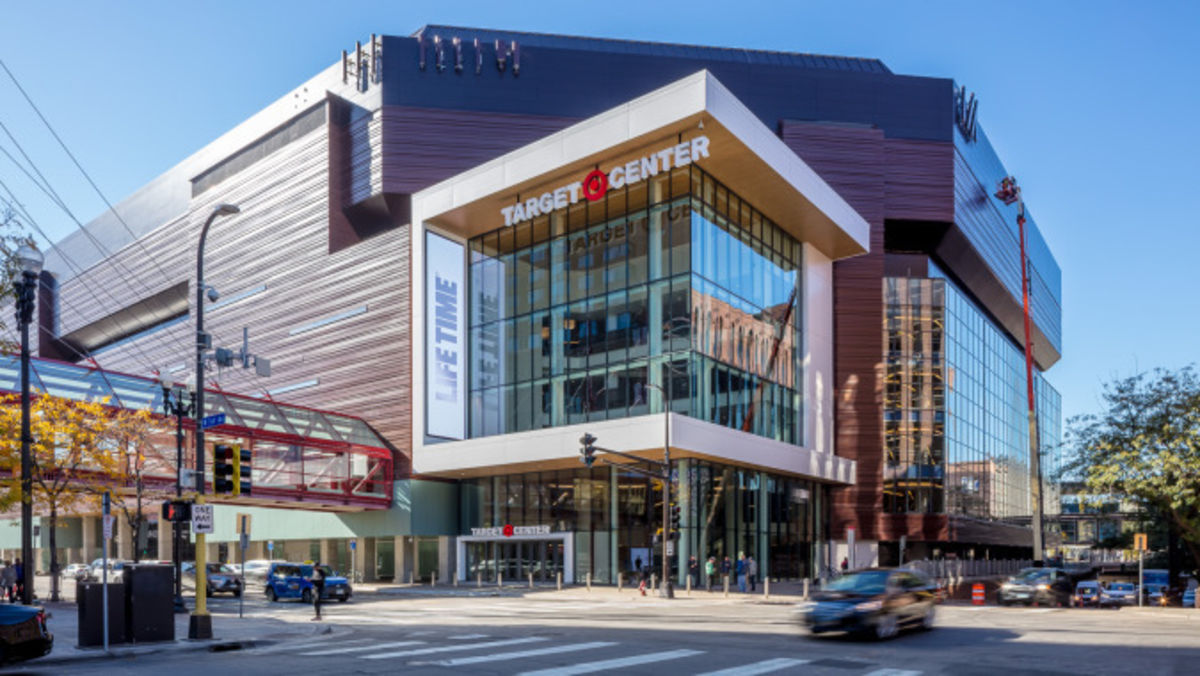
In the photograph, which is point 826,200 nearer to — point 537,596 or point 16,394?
point 537,596

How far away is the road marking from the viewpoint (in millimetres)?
16141

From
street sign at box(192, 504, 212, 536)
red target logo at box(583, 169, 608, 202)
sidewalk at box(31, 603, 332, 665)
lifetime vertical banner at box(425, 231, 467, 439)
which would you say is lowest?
sidewalk at box(31, 603, 332, 665)

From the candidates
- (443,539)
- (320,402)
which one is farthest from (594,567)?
(320,402)

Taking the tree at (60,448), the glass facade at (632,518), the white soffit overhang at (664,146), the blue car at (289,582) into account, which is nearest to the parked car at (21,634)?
the tree at (60,448)

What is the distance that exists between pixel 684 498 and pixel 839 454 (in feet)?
61.7

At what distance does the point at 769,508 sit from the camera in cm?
5219

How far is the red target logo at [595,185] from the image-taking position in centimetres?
4706

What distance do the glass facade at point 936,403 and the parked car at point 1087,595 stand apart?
76.0 feet

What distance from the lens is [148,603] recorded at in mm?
19781

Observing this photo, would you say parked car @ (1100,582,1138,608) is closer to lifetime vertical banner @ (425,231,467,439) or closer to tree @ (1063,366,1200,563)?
tree @ (1063,366,1200,563)

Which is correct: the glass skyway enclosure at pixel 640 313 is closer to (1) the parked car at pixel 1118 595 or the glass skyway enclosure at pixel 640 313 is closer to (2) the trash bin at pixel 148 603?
(1) the parked car at pixel 1118 595

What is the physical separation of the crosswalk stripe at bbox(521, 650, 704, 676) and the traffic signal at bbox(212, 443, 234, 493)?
9740 millimetres

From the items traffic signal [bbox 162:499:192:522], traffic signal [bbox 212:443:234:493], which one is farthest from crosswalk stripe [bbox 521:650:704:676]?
traffic signal [bbox 162:499:192:522]

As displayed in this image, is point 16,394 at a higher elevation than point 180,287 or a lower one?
lower
